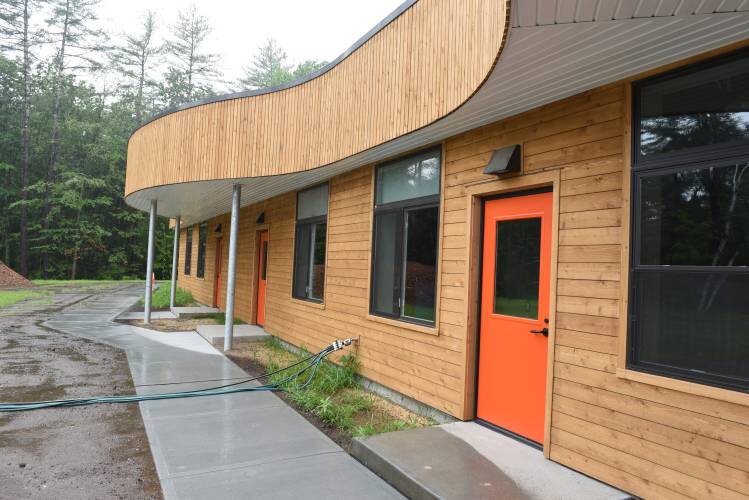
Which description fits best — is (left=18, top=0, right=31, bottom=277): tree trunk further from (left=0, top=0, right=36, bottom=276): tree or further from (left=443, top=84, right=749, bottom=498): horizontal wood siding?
(left=443, top=84, right=749, bottom=498): horizontal wood siding

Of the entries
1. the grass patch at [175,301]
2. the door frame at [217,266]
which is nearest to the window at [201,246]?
the grass patch at [175,301]

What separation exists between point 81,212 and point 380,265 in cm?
3356

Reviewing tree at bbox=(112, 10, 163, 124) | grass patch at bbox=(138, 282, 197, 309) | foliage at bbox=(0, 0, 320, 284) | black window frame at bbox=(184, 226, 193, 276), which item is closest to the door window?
grass patch at bbox=(138, 282, 197, 309)

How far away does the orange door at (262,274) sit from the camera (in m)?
10.4

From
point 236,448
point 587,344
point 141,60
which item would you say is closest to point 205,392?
point 236,448

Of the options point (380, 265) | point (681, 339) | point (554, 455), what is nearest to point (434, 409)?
point (554, 455)

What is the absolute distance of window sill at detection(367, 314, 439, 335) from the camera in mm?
4742

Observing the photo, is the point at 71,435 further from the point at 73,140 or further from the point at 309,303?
the point at 73,140

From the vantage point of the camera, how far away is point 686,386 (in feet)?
8.86

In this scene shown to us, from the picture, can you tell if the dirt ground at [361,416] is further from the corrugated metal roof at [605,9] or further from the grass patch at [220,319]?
the grass patch at [220,319]

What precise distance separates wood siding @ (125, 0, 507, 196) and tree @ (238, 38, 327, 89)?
30682mm

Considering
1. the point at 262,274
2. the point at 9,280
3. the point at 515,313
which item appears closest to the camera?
the point at 515,313

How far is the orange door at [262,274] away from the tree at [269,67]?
30.3m

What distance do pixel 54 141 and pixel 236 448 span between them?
35.4 metres
